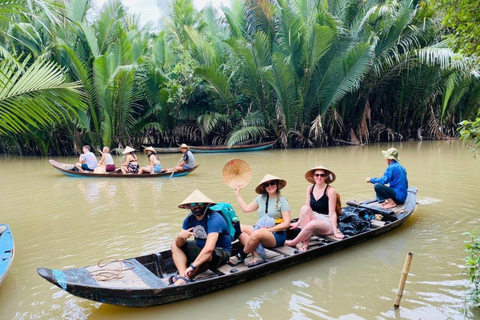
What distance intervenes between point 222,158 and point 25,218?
9.61m

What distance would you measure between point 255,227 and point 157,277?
1.45 meters

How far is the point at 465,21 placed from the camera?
4559mm

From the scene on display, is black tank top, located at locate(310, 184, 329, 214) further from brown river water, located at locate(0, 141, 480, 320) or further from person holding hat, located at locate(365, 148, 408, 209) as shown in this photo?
person holding hat, located at locate(365, 148, 408, 209)

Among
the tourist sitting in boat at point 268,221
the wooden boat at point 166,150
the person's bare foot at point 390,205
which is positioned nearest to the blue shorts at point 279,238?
the tourist sitting in boat at point 268,221

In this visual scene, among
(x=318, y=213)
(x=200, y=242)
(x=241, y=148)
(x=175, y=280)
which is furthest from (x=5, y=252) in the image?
(x=241, y=148)

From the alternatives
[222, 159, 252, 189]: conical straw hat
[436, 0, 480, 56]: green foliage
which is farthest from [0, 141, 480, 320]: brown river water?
[436, 0, 480, 56]: green foliage

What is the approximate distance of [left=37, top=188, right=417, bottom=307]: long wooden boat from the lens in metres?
3.60

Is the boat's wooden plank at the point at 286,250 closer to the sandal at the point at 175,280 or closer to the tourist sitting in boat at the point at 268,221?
the tourist sitting in boat at the point at 268,221

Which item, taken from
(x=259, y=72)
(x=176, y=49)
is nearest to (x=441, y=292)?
(x=259, y=72)

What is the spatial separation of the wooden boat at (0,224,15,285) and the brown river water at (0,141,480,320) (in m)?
0.34

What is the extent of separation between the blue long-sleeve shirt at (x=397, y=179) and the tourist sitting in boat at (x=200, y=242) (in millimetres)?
3238

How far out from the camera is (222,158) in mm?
16625

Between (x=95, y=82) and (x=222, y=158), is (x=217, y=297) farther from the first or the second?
(x=95, y=82)

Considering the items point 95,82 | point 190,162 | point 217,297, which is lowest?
point 217,297
